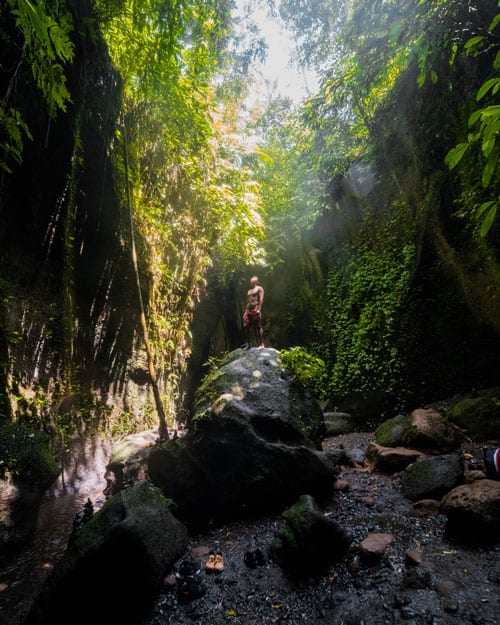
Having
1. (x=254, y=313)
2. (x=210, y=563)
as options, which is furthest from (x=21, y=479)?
(x=254, y=313)

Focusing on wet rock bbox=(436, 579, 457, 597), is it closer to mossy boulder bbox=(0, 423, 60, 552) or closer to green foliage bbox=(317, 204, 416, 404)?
mossy boulder bbox=(0, 423, 60, 552)

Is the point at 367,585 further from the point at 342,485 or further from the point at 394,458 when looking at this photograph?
the point at 394,458

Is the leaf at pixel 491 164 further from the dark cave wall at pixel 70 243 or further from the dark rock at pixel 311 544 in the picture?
the dark cave wall at pixel 70 243

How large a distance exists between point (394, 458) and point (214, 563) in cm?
277

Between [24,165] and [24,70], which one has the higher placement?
[24,70]

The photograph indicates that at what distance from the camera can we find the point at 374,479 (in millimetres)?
4238

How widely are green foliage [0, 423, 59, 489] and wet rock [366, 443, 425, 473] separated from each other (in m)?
4.58

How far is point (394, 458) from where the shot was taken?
170 inches

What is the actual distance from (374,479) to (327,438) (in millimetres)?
2731

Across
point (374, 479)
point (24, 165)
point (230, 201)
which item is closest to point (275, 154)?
point (230, 201)

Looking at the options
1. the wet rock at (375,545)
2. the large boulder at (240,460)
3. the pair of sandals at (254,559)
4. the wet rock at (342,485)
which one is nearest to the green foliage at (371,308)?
the wet rock at (342,485)

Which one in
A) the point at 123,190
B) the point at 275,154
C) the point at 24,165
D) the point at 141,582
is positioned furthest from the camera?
the point at 275,154

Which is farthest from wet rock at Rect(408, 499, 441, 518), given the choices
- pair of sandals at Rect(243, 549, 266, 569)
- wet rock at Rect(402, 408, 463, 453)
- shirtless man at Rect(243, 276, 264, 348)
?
shirtless man at Rect(243, 276, 264, 348)

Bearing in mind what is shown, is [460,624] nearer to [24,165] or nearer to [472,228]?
[472,228]
